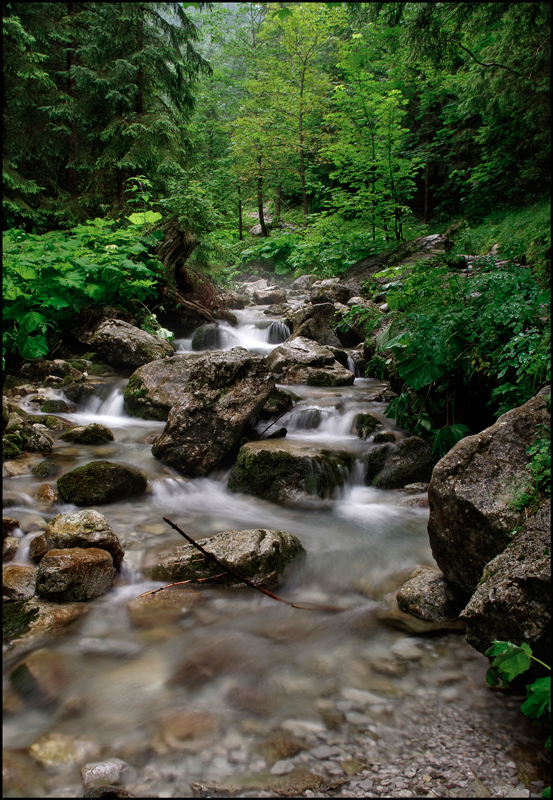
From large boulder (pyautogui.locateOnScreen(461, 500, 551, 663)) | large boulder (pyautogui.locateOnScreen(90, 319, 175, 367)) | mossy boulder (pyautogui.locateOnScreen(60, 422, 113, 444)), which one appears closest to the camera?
large boulder (pyautogui.locateOnScreen(461, 500, 551, 663))

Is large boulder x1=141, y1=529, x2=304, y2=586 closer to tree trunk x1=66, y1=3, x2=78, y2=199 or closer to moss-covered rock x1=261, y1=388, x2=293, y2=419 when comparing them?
moss-covered rock x1=261, y1=388, x2=293, y2=419

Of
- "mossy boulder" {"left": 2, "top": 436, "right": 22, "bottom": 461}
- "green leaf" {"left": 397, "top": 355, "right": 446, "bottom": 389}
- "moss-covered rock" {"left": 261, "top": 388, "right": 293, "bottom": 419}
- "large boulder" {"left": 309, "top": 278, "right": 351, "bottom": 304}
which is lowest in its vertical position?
"mossy boulder" {"left": 2, "top": 436, "right": 22, "bottom": 461}

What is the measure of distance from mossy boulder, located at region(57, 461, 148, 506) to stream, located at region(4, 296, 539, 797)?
0.33 feet

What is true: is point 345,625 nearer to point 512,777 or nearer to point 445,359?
point 512,777

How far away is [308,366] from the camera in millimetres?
8945

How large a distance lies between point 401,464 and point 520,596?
336 centimetres

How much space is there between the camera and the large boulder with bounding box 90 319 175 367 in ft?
28.1

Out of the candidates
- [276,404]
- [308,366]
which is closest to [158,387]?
[276,404]

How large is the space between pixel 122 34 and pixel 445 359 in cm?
1189

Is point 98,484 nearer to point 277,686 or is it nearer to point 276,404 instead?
point 277,686

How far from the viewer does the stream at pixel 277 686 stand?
6.59 ft

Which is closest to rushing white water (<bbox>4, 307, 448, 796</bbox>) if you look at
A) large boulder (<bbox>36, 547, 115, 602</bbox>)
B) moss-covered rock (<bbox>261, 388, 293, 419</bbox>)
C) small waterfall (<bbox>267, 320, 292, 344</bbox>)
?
large boulder (<bbox>36, 547, 115, 602</bbox>)

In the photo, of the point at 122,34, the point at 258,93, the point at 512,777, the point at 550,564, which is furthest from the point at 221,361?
the point at 258,93

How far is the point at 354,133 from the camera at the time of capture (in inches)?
508
